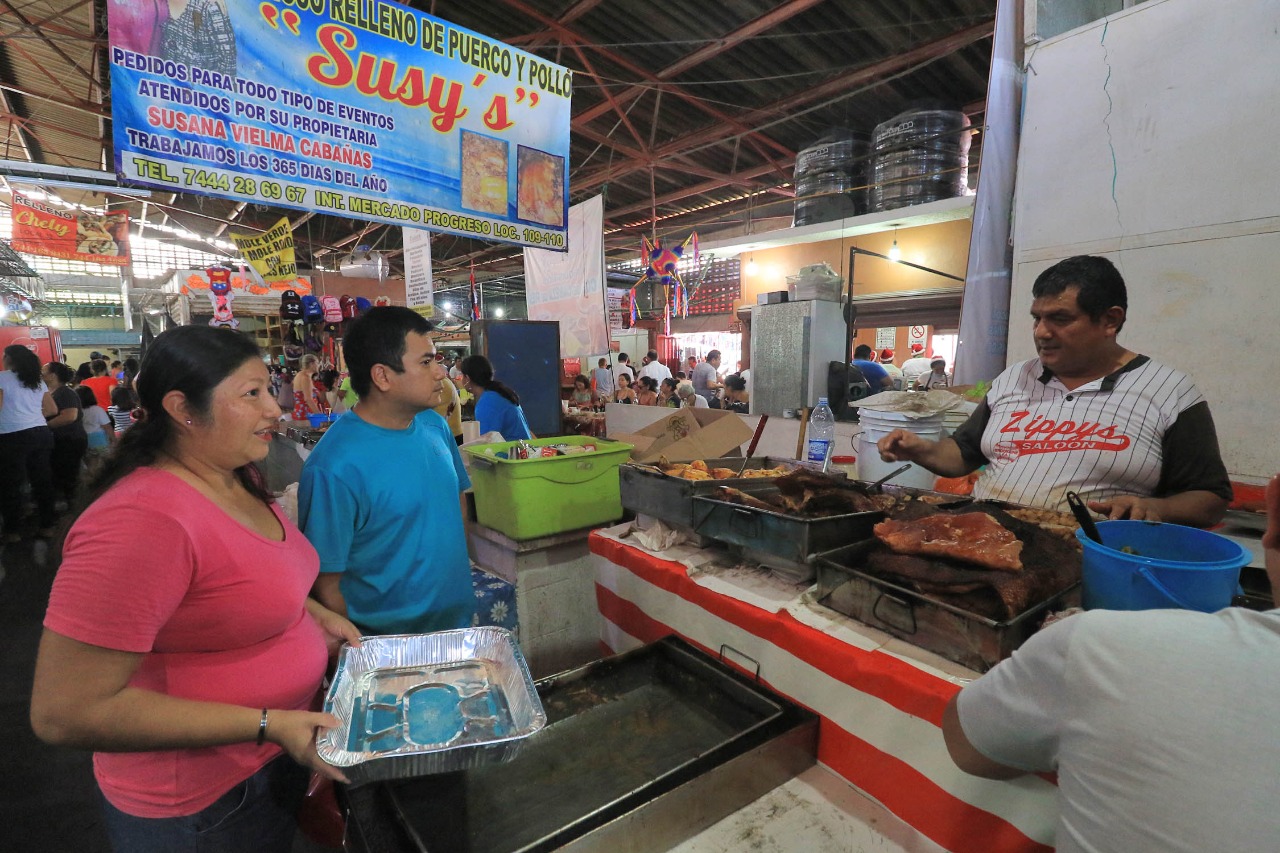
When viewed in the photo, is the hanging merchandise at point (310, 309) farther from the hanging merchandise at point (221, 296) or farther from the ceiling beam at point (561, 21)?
the ceiling beam at point (561, 21)

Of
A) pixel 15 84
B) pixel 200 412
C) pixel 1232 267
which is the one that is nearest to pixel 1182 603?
pixel 200 412

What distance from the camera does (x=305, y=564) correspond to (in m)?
1.52

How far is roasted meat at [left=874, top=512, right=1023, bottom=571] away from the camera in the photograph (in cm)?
123

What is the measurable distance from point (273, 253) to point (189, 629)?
31.5 ft

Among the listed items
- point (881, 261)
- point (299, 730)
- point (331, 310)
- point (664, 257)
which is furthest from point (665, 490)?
point (881, 261)

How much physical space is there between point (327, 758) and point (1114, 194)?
4534 millimetres

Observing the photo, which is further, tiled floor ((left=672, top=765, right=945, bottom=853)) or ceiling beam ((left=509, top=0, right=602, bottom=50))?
ceiling beam ((left=509, top=0, right=602, bottom=50))

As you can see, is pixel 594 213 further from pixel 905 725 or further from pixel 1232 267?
pixel 905 725

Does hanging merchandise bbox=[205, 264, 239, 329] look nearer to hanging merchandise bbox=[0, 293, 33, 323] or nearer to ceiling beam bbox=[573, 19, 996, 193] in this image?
ceiling beam bbox=[573, 19, 996, 193]

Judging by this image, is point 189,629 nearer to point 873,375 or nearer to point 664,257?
point 873,375

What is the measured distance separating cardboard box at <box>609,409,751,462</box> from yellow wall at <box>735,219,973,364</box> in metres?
5.88

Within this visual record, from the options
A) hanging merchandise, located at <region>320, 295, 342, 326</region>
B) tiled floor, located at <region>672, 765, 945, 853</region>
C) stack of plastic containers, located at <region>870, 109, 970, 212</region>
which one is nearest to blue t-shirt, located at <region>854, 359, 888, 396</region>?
stack of plastic containers, located at <region>870, 109, 970, 212</region>

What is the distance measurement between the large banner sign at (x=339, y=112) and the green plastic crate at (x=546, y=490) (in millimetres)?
1854

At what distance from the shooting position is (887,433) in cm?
281
